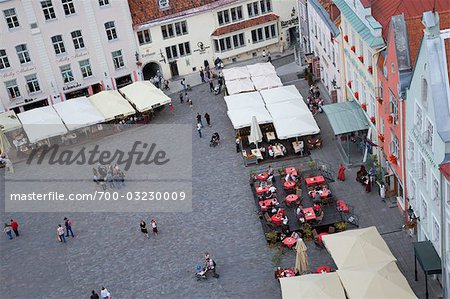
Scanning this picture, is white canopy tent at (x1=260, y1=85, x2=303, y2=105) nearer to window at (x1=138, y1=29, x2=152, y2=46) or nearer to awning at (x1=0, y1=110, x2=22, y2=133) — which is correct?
window at (x1=138, y1=29, x2=152, y2=46)

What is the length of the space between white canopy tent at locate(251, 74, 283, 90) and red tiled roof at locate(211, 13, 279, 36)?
11816 mm

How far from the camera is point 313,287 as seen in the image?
1768 inches

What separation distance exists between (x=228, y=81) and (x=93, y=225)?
24081 millimetres

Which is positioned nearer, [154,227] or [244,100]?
[154,227]

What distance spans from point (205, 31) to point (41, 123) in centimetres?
2268

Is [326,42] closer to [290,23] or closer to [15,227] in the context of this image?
[290,23]

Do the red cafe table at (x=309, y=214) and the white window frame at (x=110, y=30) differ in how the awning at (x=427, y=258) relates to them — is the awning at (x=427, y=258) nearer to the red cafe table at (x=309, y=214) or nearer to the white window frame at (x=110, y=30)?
the red cafe table at (x=309, y=214)

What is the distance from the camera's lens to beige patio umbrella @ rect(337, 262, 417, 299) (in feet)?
141

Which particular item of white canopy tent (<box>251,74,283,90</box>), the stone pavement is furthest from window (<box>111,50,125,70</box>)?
the stone pavement

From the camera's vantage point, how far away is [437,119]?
42.1 metres

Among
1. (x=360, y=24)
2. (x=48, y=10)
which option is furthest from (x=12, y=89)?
(x=360, y=24)

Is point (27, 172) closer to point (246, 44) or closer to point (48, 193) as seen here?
point (48, 193)

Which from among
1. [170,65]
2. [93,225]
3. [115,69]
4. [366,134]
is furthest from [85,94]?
[366,134]

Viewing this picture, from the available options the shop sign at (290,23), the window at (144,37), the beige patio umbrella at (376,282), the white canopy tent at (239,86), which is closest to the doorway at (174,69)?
the window at (144,37)
